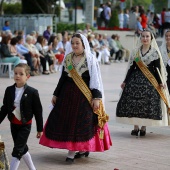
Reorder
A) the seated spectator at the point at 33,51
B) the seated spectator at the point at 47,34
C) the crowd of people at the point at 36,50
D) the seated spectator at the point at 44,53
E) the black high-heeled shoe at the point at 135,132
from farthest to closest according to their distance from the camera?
the seated spectator at the point at 47,34, the seated spectator at the point at 44,53, the seated spectator at the point at 33,51, the crowd of people at the point at 36,50, the black high-heeled shoe at the point at 135,132

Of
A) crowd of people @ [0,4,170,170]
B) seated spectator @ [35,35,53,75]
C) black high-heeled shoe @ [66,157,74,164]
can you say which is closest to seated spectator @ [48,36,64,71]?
seated spectator @ [35,35,53,75]

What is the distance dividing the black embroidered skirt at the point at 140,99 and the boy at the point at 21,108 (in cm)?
326

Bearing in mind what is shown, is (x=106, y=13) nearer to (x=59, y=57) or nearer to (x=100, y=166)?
(x=59, y=57)

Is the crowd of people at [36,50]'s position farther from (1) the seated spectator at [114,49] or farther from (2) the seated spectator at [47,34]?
(1) the seated spectator at [114,49]

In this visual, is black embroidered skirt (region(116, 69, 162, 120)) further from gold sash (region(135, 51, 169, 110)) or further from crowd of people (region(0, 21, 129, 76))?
crowd of people (region(0, 21, 129, 76))

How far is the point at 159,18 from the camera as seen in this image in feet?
116

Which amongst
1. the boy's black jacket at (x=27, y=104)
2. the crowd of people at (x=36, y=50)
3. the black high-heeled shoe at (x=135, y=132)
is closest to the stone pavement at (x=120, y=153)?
the black high-heeled shoe at (x=135, y=132)

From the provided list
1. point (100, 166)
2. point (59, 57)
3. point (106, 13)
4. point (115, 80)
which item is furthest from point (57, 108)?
point (106, 13)

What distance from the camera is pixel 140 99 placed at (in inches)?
383

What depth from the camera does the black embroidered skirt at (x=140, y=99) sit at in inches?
381

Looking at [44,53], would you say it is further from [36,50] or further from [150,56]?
[150,56]

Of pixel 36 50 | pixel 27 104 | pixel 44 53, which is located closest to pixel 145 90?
pixel 27 104

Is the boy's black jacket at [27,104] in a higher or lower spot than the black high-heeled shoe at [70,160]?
higher

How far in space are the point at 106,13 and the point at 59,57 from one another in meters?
13.1
